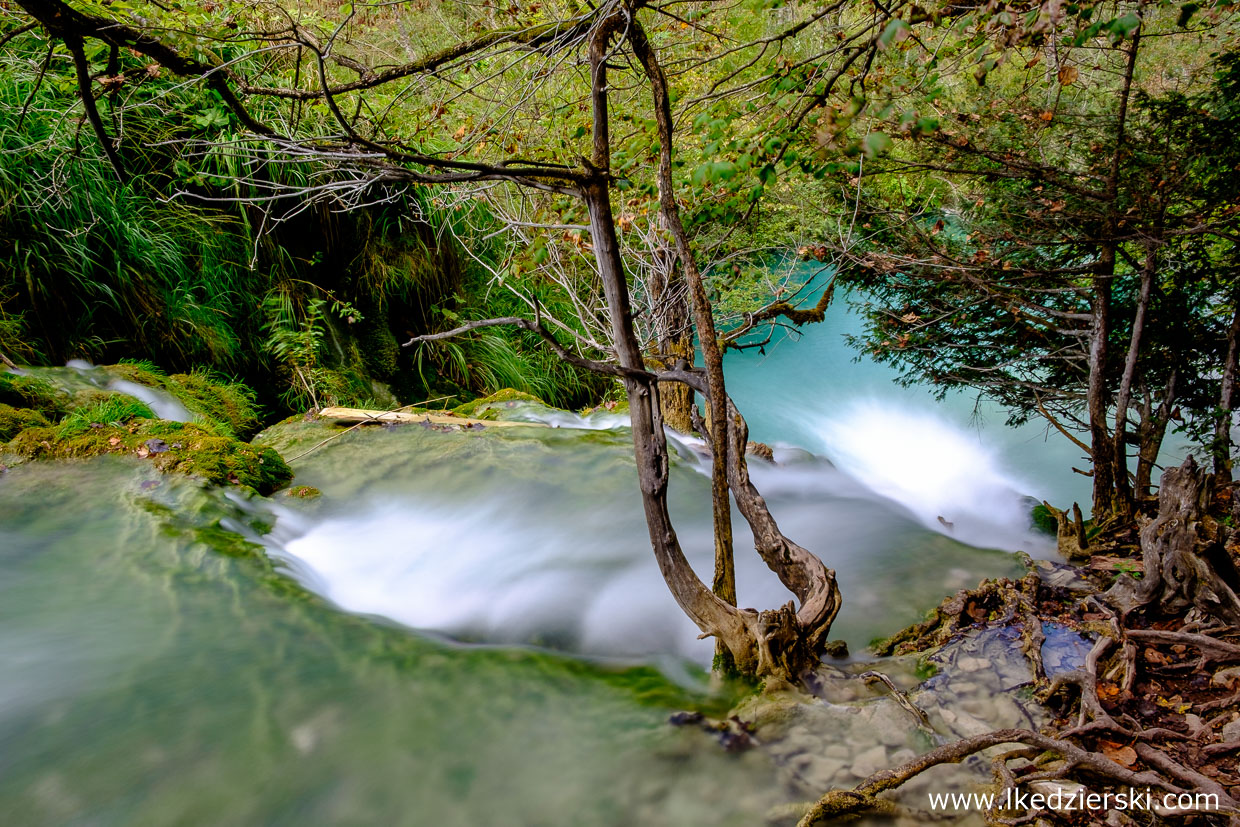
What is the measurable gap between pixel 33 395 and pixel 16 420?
1.24 ft

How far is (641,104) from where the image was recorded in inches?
159

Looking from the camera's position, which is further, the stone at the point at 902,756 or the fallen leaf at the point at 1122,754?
the stone at the point at 902,756

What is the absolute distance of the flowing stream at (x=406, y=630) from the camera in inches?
77.8

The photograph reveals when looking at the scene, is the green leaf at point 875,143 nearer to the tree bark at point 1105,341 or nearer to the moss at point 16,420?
the tree bark at point 1105,341

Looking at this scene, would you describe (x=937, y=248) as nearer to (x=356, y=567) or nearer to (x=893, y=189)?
(x=893, y=189)

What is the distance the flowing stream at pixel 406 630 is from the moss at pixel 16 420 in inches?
18.0

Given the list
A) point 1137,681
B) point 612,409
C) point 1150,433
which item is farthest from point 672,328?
point 1137,681

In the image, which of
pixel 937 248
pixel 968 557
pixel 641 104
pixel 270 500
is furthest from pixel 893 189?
pixel 270 500

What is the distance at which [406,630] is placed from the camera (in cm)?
295

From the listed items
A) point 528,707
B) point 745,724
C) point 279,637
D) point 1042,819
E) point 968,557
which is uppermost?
point 968,557

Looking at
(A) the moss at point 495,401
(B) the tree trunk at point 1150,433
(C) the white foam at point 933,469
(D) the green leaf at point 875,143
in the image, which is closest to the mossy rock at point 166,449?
(A) the moss at point 495,401

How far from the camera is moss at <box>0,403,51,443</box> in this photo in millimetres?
3942

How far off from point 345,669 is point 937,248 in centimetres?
452

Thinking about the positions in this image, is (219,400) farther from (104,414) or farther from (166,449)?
(166,449)
